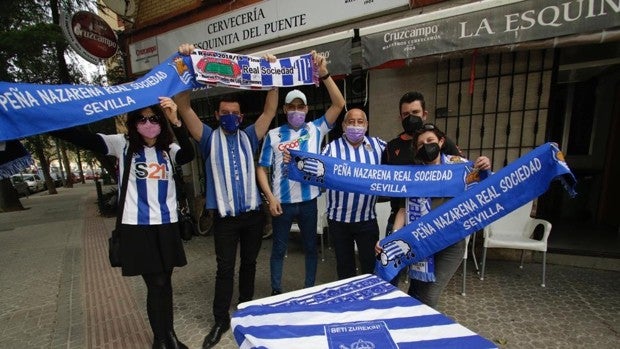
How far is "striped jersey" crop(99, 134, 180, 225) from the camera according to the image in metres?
2.20

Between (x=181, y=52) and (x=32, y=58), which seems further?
(x=32, y=58)

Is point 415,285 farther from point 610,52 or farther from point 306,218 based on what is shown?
point 610,52

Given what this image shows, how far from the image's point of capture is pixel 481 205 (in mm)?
1937

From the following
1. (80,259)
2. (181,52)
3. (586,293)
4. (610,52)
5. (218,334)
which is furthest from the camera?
(80,259)

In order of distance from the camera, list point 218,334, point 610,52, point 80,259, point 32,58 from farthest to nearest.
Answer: point 32,58
point 80,259
point 610,52
point 218,334

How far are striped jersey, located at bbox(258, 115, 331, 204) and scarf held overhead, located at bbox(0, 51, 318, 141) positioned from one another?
0.45 meters

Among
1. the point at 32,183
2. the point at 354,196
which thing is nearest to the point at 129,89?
the point at 354,196

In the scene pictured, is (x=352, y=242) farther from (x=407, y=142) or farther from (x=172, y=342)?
(x=172, y=342)

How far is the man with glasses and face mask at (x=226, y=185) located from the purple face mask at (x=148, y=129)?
0.29 metres

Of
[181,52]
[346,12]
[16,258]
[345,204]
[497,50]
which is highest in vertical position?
[346,12]

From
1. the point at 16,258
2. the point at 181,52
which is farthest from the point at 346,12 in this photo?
the point at 16,258

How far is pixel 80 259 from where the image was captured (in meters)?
5.22

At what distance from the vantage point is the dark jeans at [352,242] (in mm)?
2664

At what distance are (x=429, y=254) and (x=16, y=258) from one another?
723 centimetres
